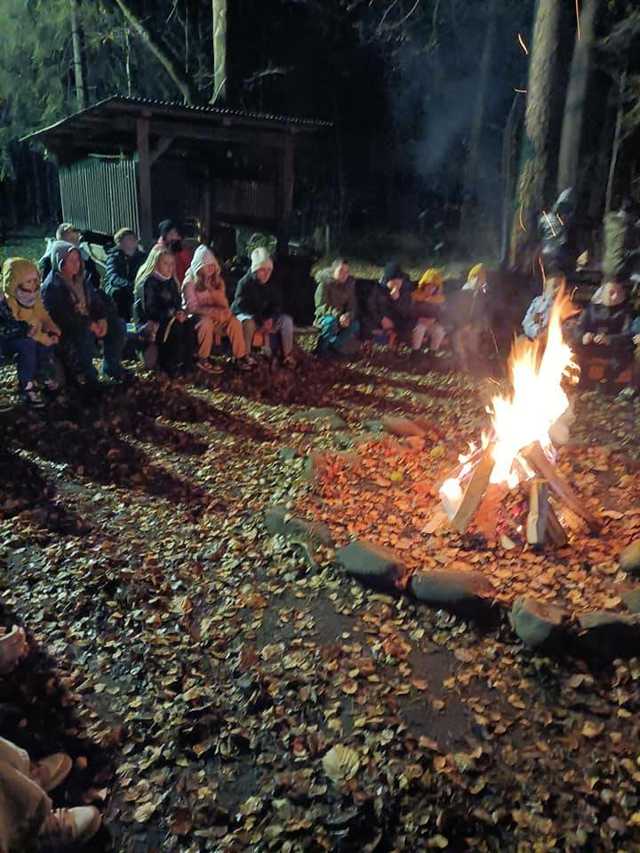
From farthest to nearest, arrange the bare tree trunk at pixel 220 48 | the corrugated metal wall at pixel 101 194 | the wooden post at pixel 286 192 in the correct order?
the bare tree trunk at pixel 220 48, the wooden post at pixel 286 192, the corrugated metal wall at pixel 101 194

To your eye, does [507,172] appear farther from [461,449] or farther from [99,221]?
[461,449]

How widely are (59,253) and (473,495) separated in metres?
6.38

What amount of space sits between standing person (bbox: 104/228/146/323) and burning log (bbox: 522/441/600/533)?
726 centimetres

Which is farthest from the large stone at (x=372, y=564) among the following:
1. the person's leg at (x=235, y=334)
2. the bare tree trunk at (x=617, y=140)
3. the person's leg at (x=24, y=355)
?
the bare tree trunk at (x=617, y=140)

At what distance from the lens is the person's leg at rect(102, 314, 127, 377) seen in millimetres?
8680

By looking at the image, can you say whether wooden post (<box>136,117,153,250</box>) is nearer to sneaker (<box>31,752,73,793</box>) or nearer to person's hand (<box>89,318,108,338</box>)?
person's hand (<box>89,318,108,338</box>)

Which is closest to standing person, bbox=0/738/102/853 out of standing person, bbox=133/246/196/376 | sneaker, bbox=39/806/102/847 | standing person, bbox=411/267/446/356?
sneaker, bbox=39/806/102/847

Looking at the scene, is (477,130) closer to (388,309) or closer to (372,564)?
(388,309)

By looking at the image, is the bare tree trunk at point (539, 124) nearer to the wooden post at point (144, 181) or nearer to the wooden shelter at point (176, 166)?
the wooden shelter at point (176, 166)

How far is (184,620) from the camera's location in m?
4.39

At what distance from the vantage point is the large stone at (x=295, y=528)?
5.11 metres

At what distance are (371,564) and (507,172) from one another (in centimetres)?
1278

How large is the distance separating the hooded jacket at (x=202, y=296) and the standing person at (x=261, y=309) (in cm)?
37

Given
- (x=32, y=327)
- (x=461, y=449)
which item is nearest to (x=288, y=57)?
(x=32, y=327)
